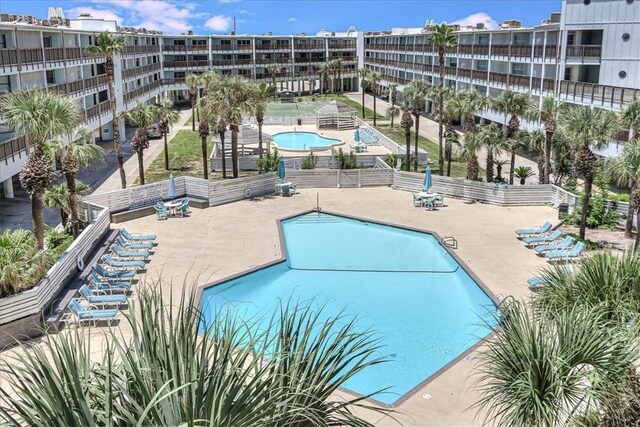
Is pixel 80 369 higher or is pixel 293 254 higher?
pixel 80 369

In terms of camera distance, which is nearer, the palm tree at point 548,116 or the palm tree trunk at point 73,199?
the palm tree trunk at point 73,199

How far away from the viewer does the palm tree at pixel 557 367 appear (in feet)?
27.9

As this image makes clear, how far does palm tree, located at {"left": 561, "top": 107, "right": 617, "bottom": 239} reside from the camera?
24.3 metres

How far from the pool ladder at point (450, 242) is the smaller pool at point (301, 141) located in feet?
86.5

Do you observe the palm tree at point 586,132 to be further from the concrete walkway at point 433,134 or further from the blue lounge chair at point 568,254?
the concrete walkway at point 433,134

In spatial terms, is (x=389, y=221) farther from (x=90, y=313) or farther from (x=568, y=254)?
(x=90, y=313)

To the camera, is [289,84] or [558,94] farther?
[289,84]

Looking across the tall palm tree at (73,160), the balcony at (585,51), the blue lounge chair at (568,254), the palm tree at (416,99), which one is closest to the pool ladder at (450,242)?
the blue lounge chair at (568,254)

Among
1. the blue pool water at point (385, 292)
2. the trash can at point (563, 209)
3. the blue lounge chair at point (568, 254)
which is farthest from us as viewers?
the trash can at point (563, 209)

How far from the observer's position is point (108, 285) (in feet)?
66.9

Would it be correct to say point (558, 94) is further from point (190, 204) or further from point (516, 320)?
point (516, 320)

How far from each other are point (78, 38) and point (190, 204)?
24.3m

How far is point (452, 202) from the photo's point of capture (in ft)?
109

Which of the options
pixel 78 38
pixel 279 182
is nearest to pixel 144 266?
pixel 279 182
